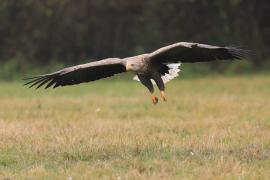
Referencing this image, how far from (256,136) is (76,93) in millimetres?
9897

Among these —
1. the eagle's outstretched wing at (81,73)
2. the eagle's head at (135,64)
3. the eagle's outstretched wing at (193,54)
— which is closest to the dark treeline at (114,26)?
the eagle's outstretched wing at (81,73)

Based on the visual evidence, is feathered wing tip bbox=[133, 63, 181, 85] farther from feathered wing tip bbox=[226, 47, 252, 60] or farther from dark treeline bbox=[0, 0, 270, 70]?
dark treeline bbox=[0, 0, 270, 70]

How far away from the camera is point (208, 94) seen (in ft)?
59.1

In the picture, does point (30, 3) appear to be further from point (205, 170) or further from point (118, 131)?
point (205, 170)

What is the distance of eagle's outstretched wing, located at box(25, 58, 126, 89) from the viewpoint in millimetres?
9812

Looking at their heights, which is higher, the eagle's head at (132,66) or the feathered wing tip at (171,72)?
the eagle's head at (132,66)

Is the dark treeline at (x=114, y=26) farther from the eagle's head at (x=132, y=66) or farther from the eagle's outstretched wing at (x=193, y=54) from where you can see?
the eagle's head at (x=132, y=66)

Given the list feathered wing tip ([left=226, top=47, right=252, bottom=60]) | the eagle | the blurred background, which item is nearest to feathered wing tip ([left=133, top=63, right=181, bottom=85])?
the eagle

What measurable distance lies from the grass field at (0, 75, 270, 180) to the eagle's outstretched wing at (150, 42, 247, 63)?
45.5 inches

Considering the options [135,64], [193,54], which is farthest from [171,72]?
[135,64]

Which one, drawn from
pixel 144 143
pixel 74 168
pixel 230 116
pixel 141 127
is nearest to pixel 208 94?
pixel 230 116

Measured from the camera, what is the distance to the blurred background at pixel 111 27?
87.8 feet

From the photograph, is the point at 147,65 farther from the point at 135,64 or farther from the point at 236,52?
the point at 236,52

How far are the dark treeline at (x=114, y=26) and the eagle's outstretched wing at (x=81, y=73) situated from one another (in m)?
16.2
